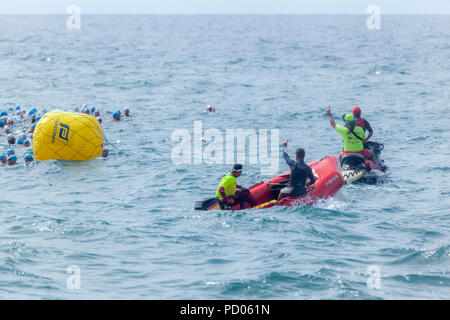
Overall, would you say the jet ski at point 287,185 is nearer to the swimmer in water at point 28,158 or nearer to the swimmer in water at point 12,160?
the swimmer in water at point 28,158

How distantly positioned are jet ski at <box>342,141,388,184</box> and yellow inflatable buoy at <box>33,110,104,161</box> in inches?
294

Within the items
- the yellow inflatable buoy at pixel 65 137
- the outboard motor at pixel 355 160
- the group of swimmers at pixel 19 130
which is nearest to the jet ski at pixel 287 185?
the outboard motor at pixel 355 160

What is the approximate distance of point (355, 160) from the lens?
53.9 feet

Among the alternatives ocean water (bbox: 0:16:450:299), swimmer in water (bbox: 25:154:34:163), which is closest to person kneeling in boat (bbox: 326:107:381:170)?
ocean water (bbox: 0:16:450:299)

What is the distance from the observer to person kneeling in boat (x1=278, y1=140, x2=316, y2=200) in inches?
551

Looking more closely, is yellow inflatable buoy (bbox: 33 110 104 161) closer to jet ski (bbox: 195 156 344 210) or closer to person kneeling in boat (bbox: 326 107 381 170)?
jet ski (bbox: 195 156 344 210)

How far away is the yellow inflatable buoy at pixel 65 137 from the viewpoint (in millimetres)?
17078

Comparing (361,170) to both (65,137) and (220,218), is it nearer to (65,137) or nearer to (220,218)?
(220,218)

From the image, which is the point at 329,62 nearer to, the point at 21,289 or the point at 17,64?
the point at 17,64

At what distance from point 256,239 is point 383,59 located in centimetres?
4332

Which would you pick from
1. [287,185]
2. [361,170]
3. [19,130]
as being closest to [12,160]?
[19,130]

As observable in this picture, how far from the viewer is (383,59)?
170 feet
